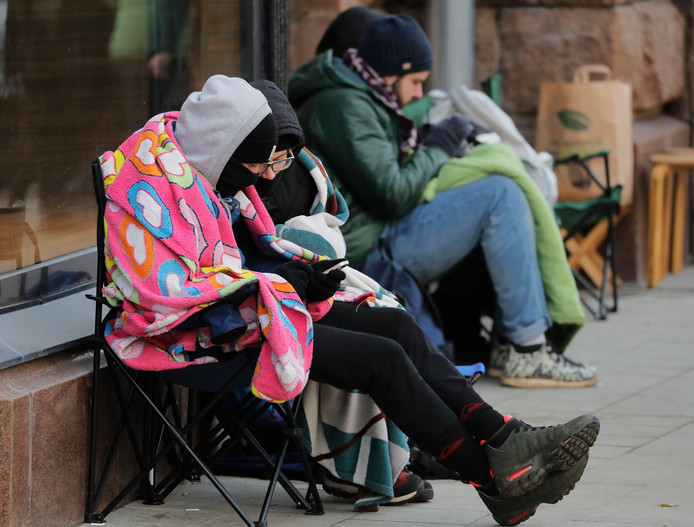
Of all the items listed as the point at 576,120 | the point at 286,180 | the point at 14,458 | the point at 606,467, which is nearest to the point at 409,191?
Result: the point at 286,180

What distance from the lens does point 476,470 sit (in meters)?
3.49

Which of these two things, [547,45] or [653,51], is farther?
[653,51]

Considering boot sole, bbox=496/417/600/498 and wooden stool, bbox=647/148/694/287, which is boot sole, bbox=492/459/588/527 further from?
wooden stool, bbox=647/148/694/287

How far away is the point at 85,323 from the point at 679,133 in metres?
6.34

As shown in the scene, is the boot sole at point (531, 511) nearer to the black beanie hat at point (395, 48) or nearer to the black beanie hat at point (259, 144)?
the black beanie hat at point (259, 144)

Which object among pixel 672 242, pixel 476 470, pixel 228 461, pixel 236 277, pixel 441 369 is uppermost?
pixel 236 277

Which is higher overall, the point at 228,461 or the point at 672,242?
the point at 228,461

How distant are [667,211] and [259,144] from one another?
5.73 meters

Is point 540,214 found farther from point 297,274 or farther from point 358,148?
point 297,274

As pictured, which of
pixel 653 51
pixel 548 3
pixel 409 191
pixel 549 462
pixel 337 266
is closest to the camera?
pixel 549 462

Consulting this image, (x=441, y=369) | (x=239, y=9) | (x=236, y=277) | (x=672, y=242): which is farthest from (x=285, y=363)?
(x=672, y=242)

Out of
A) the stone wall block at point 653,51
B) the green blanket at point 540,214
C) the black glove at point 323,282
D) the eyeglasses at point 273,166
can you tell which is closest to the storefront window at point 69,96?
the eyeglasses at point 273,166

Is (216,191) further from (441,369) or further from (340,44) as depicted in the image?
(340,44)

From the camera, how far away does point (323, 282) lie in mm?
3510
